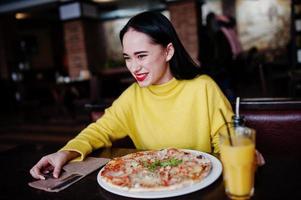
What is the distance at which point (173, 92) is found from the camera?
1454mm

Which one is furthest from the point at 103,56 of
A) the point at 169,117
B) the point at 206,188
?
the point at 206,188

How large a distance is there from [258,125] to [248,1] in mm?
8479

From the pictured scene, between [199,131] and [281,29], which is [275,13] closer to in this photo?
[281,29]

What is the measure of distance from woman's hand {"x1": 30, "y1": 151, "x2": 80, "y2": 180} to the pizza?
0.20m

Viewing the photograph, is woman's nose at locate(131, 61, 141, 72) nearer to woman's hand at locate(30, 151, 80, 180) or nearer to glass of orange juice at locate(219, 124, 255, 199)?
woman's hand at locate(30, 151, 80, 180)

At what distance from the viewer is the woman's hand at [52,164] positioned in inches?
43.9

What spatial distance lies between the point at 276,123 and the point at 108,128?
0.83 meters

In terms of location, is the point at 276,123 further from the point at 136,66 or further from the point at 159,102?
the point at 136,66

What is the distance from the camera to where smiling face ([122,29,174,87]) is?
1.31m

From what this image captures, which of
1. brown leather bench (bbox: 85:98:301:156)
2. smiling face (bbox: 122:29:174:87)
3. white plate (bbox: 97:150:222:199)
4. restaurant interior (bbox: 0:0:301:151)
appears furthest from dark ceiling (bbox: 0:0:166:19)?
white plate (bbox: 97:150:222:199)

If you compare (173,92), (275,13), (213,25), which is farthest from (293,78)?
(275,13)

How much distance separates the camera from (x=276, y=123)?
1.58 meters

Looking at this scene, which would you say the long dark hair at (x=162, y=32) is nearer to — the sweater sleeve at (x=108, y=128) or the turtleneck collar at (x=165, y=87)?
the turtleneck collar at (x=165, y=87)

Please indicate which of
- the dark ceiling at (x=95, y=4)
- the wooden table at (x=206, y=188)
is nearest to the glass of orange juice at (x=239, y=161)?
the wooden table at (x=206, y=188)
